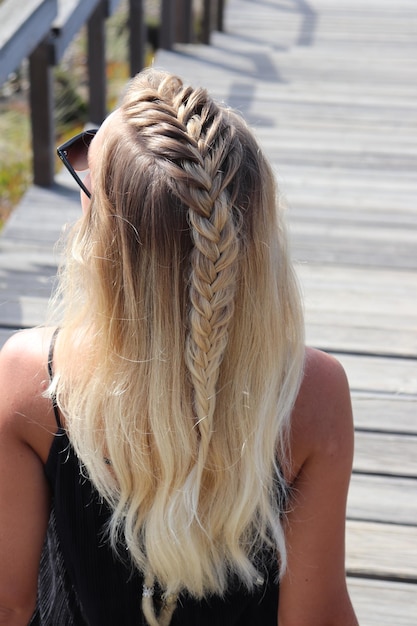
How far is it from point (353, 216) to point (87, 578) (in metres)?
2.23

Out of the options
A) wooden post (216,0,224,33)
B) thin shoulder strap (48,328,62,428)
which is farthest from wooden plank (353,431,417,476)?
wooden post (216,0,224,33)

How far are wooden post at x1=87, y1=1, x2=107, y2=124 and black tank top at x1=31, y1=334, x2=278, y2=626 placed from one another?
3.04 meters

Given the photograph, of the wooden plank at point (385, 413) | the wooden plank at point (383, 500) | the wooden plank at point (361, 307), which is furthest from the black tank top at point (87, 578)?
the wooden plank at point (361, 307)

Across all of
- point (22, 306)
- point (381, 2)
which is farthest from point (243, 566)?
point (381, 2)

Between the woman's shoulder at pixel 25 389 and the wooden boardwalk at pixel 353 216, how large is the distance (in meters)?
0.63

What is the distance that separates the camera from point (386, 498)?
75.3 inches

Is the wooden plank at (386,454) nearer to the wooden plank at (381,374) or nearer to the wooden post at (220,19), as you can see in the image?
the wooden plank at (381,374)

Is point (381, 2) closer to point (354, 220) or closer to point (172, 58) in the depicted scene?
point (172, 58)

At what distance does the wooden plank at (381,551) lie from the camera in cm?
174

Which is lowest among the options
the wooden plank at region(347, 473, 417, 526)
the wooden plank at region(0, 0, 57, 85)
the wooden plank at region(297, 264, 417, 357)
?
the wooden plank at region(297, 264, 417, 357)

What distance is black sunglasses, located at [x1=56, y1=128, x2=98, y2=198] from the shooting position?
119 centimetres

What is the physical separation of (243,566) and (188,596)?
0.12 metres

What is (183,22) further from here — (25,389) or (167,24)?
(25,389)

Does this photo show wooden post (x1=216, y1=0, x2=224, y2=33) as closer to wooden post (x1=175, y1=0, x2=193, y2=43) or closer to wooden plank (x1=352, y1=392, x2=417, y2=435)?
wooden post (x1=175, y1=0, x2=193, y2=43)
